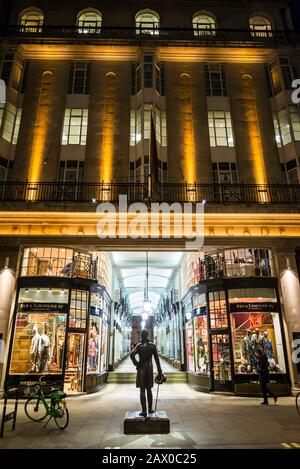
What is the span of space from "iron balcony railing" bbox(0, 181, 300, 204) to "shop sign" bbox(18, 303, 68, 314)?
486cm

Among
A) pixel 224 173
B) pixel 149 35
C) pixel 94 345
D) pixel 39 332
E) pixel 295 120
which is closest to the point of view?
pixel 39 332

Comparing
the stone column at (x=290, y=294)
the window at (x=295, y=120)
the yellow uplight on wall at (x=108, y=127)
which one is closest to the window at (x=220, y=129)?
the window at (x=295, y=120)

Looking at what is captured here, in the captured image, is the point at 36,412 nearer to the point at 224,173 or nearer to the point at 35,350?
the point at 35,350

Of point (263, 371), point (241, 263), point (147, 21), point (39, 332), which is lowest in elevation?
point (263, 371)

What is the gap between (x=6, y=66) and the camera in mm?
17297

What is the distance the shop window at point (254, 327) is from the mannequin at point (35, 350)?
7.93 m

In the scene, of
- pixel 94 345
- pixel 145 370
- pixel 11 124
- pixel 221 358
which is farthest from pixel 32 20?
pixel 221 358

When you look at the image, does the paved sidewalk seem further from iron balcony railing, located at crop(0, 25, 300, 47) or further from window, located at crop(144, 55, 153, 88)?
iron balcony railing, located at crop(0, 25, 300, 47)

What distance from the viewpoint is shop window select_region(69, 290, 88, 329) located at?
13273mm

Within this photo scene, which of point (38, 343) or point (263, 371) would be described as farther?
point (38, 343)

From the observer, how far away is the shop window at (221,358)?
508 inches

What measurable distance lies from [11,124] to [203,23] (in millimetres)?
13636

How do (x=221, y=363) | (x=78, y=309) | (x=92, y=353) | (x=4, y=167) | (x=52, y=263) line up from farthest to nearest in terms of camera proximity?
(x=4, y=167) < (x=92, y=353) < (x=52, y=263) < (x=78, y=309) < (x=221, y=363)

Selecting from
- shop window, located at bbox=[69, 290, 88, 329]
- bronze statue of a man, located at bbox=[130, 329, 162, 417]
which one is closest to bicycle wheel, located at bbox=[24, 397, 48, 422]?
bronze statue of a man, located at bbox=[130, 329, 162, 417]
